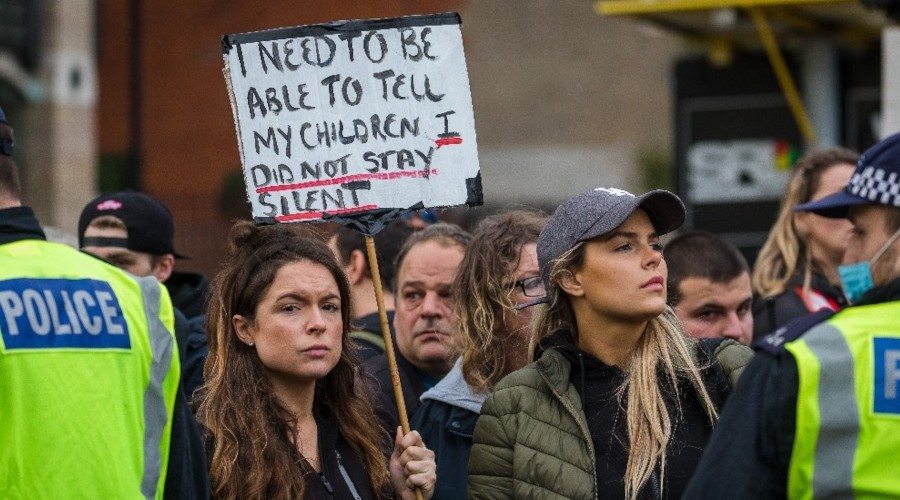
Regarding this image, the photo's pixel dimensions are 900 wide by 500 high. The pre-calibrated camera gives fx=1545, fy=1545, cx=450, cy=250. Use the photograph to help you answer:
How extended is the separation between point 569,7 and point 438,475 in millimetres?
32433

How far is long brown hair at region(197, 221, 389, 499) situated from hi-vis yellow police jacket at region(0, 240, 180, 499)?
0.57m

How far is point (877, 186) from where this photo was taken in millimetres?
3334

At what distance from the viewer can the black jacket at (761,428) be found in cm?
318

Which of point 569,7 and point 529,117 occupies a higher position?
point 569,7

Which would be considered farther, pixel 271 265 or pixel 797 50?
pixel 797 50

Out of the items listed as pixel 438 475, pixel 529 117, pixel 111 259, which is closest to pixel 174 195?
pixel 529 117

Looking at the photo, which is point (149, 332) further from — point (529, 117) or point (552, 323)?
point (529, 117)

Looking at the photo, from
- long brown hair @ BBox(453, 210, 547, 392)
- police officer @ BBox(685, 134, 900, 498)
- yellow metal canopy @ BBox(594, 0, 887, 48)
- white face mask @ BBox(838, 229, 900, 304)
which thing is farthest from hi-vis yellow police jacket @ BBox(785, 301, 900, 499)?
yellow metal canopy @ BBox(594, 0, 887, 48)

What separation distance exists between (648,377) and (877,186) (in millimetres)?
1159

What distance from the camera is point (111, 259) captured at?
648 cm

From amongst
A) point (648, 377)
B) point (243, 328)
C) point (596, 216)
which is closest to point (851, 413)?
point (648, 377)

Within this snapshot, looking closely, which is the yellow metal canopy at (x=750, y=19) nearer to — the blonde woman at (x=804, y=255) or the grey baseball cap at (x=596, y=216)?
the blonde woman at (x=804, y=255)

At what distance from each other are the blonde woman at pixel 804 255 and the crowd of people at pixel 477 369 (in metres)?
0.18

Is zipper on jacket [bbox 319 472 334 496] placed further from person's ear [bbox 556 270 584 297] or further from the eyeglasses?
the eyeglasses
